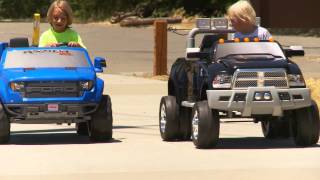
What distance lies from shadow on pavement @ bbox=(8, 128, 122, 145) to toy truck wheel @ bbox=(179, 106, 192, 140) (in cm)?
82

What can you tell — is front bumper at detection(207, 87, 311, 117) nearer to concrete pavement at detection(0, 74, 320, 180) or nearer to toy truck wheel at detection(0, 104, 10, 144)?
concrete pavement at detection(0, 74, 320, 180)

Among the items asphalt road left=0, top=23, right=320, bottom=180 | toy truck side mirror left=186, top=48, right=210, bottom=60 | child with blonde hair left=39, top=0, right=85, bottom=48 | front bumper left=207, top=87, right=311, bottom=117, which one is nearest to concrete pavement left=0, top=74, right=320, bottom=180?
asphalt road left=0, top=23, right=320, bottom=180

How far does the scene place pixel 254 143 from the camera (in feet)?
46.4

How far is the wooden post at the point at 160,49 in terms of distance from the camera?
27.5 meters

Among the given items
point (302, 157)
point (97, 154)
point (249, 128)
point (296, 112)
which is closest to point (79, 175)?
point (97, 154)

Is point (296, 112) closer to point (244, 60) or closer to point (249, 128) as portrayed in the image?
point (244, 60)

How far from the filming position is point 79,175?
1084cm

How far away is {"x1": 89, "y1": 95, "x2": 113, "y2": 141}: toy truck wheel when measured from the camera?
14180mm

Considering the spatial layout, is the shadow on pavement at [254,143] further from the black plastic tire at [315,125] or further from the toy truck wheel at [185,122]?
the toy truck wheel at [185,122]

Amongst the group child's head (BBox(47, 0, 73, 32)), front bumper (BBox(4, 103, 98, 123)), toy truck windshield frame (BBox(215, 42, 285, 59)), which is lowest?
front bumper (BBox(4, 103, 98, 123))

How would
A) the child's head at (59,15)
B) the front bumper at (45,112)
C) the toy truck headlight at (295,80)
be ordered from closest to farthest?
the toy truck headlight at (295,80) < the front bumper at (45,112) < the child's head at (59,15)

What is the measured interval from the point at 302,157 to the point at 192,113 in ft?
5.93

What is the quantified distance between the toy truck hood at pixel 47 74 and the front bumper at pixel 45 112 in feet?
1.16

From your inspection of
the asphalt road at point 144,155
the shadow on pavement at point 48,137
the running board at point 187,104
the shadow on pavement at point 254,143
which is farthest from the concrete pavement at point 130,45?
the running board at point 187,104
